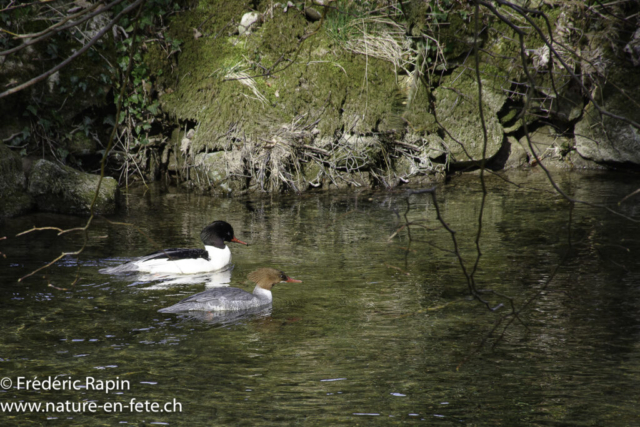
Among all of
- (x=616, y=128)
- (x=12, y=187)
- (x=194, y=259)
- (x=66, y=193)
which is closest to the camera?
(x=194, y=259)

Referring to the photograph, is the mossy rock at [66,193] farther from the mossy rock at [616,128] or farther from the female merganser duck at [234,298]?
the mossy rock at [616,128]

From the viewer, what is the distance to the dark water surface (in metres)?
4.17

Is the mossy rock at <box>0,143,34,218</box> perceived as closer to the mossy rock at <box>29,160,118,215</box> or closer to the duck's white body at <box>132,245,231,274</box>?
the mossy rock at <box>29,160,118,215</box>

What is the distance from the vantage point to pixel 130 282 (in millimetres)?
7035

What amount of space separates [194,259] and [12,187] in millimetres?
4257

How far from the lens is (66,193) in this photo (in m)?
10.4

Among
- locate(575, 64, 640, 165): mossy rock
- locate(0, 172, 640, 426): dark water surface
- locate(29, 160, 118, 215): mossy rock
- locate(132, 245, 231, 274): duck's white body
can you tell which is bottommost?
locate(0, 172, 640, 426): dark water surface

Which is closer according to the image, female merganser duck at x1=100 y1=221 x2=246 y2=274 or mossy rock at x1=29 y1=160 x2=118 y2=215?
female merganser duck at x1=100 y1=221 x2=246 y2=274

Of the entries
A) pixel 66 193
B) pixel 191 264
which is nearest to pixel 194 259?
pixel 191 264

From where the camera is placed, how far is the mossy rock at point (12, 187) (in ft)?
32.7

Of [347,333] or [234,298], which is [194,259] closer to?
[234,298]

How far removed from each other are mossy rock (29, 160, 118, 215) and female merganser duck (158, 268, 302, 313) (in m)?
4.66

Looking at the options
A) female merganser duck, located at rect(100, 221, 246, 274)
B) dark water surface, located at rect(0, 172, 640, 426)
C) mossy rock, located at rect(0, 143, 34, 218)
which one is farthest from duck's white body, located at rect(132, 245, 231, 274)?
mossy rock, located at rect(0, 143, 34, 218)

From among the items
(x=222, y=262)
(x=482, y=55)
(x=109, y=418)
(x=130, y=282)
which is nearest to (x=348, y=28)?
(x=482, y=55)
